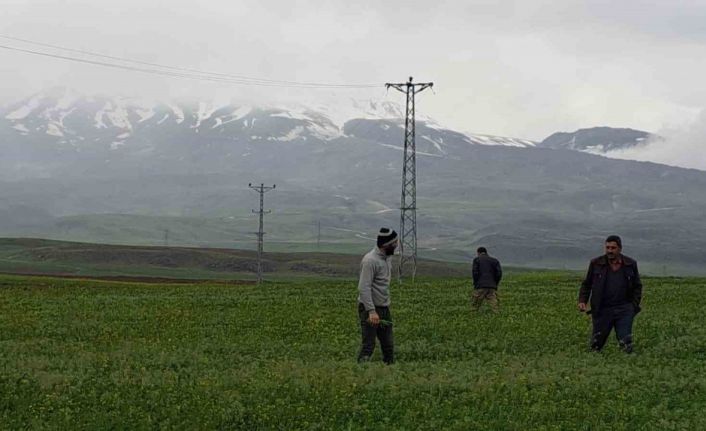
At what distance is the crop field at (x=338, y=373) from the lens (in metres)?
15.4

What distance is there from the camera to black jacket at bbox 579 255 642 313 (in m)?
22.2

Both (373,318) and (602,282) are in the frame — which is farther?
(602,282)

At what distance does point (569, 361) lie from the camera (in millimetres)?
21203

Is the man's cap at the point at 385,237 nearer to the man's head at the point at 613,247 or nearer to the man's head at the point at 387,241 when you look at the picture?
the man's head at the point at 387,241

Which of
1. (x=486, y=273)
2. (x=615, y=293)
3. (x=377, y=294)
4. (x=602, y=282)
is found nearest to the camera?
(x=377, y=294)

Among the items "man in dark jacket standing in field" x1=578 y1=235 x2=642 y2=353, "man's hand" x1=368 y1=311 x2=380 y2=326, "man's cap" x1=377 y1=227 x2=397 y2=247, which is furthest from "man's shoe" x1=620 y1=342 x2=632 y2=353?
"man's cap" x1=377 y1=227 x2=397 y2=247

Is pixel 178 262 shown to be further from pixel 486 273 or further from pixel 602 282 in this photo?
pixel 602 282

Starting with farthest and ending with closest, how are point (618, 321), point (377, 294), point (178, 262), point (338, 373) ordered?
point (178, 262) < point (618, 321) < point (377, 294) < point (338, 373)

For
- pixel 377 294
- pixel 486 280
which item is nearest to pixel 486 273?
pixel 486 280

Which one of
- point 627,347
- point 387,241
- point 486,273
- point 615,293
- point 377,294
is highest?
point 387,241

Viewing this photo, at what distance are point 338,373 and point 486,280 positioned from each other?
1635 cm

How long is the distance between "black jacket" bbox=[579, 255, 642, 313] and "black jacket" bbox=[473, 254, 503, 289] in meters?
11.5

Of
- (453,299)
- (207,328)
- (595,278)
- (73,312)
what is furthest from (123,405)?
(453,299)

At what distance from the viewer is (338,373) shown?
18625mm
